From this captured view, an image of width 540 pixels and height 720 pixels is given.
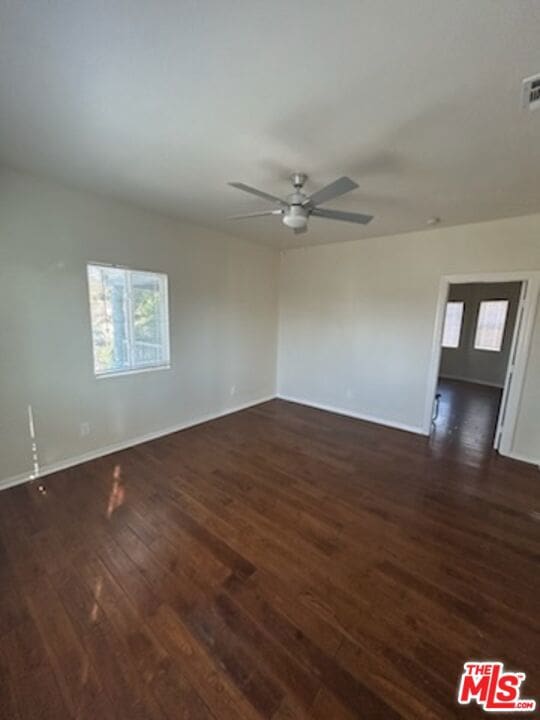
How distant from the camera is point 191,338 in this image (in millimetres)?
4133

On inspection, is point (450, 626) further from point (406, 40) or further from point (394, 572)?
point (406, 40)

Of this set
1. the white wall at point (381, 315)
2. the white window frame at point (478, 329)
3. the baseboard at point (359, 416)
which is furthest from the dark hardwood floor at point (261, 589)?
A: the white window frame at point (478, 329)

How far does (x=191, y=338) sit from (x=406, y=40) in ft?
11.4

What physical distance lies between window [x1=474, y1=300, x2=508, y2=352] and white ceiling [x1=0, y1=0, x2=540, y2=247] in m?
4.97

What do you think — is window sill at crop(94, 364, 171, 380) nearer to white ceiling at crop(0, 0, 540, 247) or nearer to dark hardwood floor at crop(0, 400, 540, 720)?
dark hardwood floor at crop(0, 400, 540, 720)

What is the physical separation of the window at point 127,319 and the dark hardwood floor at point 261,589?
3.79 feet

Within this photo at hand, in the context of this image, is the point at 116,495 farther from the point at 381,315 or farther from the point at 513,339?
the point at 513,339

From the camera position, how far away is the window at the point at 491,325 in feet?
22.3

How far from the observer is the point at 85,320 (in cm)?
309

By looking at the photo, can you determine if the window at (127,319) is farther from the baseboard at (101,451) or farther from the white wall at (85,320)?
the baseboard at (101,451)

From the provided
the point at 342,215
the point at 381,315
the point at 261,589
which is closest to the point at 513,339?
the point at 381,315

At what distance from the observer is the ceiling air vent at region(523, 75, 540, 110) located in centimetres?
141

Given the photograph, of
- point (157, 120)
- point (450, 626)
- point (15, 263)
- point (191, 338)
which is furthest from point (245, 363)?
point (450, 626)

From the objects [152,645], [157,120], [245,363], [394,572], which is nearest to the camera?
[152,645]
